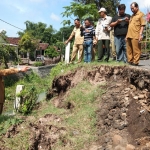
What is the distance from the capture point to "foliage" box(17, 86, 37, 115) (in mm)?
7721

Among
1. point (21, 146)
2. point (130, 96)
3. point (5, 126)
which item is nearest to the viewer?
point (21, 146)

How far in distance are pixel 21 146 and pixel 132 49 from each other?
413 centimetres

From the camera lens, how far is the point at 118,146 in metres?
5.52

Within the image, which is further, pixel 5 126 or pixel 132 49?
pixel 132 49

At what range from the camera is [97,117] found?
6.48m

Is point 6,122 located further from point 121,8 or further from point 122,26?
point 121,8

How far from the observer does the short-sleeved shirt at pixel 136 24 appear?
730 cm

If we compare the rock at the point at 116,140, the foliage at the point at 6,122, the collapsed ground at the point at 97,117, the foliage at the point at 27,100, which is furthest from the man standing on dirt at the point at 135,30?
the foliage at the point at 6,122

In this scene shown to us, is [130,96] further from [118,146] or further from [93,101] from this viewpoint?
[118,146]

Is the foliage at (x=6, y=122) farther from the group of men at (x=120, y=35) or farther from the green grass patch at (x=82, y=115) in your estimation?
the group of men at (x=120, y=35)

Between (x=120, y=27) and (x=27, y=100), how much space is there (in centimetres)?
337

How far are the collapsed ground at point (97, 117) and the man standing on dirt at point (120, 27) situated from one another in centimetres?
87

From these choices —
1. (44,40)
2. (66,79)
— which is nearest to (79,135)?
(66,79)

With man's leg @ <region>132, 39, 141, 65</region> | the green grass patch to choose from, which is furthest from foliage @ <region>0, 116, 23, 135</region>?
man's leg @ <region>132, 39, 141, 65</region>
